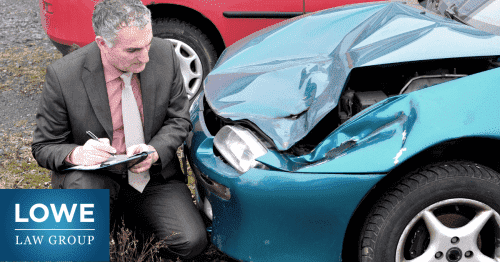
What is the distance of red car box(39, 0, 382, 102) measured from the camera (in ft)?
12.7

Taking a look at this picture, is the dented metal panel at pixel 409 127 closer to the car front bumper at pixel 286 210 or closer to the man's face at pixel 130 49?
the car front bumper at pixel 286 210

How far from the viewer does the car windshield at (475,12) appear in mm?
2547

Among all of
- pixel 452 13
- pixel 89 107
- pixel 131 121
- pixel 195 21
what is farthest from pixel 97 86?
pixel 452 13

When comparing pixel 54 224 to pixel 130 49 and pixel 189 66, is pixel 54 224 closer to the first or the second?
pixel 130 49

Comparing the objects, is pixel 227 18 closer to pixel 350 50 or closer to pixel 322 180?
pixel 350 50

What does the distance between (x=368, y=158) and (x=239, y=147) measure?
0.54m

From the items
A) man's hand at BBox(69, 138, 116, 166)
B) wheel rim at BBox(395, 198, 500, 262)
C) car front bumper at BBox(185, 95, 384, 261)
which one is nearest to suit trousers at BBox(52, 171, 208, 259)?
man's hand at BBox(69, 138, 116, 166)

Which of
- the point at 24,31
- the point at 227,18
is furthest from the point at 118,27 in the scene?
the point at 24,31

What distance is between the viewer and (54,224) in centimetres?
197

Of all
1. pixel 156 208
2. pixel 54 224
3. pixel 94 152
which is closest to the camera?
pixel 54 224

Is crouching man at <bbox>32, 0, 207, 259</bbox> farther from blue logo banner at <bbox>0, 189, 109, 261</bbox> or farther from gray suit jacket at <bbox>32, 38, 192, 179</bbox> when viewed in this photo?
blue logo banner at <bbox>0, 189, 109, 261</bbox>

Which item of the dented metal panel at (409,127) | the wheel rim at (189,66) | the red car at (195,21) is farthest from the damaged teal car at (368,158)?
the wheel rim at (189,66)

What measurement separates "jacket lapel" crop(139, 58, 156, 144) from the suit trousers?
303 mm

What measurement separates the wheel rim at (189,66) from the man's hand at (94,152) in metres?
1.79
